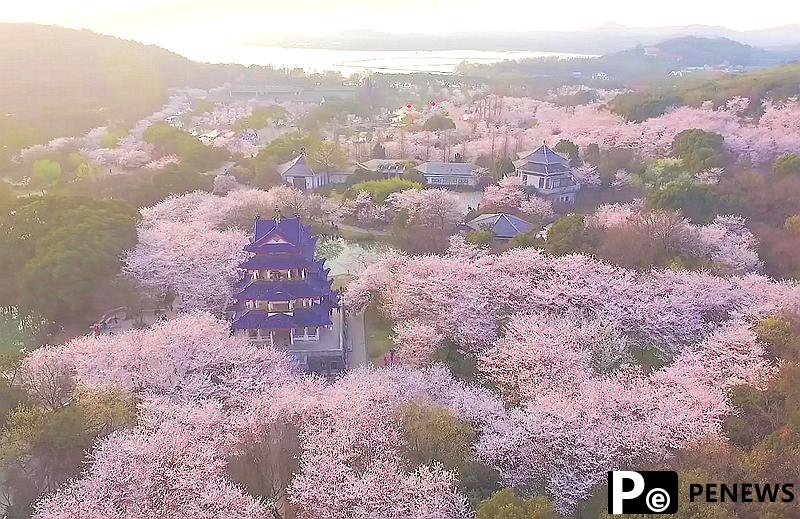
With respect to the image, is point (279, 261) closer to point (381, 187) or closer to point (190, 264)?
point (190, 264)

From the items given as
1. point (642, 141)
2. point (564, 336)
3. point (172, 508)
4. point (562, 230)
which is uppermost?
point (642, 141)

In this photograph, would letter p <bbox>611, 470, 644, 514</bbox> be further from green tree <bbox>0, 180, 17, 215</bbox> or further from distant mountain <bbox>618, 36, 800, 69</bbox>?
distant mountain <bbox>618, 36, 800, 69</bbox>

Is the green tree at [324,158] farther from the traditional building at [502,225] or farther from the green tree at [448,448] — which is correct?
the green tree at [448,448]

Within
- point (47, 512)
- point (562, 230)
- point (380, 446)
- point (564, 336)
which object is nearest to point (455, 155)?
point (562, 230)

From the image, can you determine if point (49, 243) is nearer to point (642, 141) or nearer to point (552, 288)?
point (552, 288)

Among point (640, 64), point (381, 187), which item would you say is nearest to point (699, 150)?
point (381, 187)

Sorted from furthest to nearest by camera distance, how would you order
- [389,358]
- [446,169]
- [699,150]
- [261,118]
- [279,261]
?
[261,118], [446,169], [699,150], [279,261], [389,358]

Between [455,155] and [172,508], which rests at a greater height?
[455,155]
